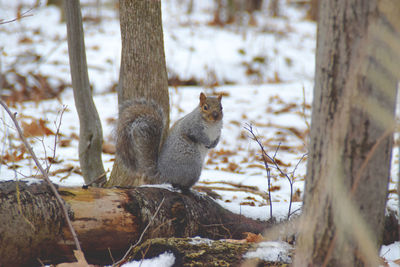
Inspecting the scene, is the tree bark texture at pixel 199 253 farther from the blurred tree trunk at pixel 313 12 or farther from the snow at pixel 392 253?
the blurred tree trunk at pixel 313 12

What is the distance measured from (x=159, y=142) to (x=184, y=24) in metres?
7.73

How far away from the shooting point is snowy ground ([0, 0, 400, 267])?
313 centimetres

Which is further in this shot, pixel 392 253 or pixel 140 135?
pixel 140 135

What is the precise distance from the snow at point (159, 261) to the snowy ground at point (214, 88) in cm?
65

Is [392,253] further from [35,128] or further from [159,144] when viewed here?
[35,128]

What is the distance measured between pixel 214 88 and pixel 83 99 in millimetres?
3091

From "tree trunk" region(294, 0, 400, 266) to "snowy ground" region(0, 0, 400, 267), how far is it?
→ 82cm

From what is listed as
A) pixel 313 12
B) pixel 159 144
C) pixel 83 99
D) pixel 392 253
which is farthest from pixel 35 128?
pixel 313 12

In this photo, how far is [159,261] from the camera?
1.54 metres

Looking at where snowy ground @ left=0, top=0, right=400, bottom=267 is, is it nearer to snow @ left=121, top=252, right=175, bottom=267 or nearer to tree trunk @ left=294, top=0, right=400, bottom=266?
snow @ left=121, top=252, right=175, bottom=267

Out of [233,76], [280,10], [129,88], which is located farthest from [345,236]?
[280,10]

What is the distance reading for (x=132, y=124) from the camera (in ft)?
8.18

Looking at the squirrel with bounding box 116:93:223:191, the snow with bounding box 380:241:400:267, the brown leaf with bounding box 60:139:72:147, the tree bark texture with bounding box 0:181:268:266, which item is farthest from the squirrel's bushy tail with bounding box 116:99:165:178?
the brown leaf with bounding box 60:139:72:147

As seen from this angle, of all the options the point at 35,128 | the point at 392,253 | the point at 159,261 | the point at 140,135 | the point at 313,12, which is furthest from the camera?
the point at 313,12
